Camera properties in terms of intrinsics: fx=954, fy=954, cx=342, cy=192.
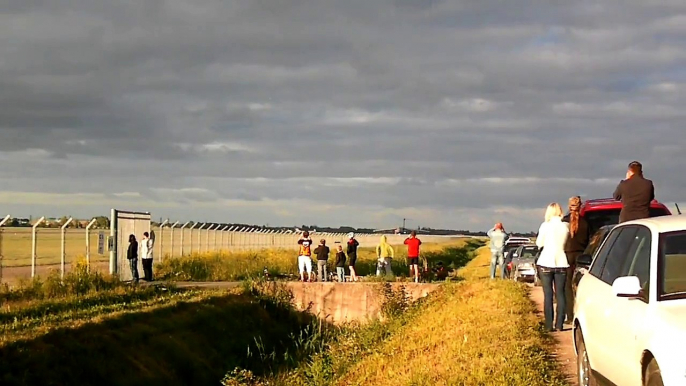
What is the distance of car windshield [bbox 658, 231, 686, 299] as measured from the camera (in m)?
6.99

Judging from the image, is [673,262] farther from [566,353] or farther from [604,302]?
[566,353]

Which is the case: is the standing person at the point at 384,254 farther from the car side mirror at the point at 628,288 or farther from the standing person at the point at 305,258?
the car side mirror at the point at 628,288

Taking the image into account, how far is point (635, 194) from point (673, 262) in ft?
23.4

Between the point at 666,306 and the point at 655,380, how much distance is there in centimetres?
57

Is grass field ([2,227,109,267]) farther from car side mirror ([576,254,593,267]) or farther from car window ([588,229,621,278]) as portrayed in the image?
car window ([588,229,621,278])

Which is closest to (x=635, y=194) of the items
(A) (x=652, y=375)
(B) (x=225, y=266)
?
(A) (x=652, y=375)

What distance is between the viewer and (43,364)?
17156mm

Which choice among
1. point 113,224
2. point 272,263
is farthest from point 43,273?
point 272,263

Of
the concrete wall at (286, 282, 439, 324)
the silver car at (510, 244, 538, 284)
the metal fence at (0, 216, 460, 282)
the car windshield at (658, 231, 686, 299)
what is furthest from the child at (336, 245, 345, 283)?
the car windshield at (658, 231, 686, 299)

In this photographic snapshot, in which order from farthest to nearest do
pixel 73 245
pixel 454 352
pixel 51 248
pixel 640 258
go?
1. pixel 51 248
2. pixel 73 245
3. pixel 454 352
4. pixel 640 258

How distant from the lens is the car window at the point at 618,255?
27.2ft

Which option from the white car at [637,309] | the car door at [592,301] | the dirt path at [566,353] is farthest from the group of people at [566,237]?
the white car at [637,309]

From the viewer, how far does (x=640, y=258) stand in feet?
25.2

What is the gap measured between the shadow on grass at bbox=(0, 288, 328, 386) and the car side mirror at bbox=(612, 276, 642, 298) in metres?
12.0
